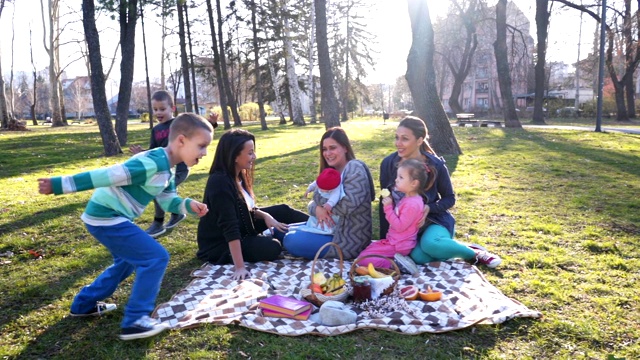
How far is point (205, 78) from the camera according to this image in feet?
107

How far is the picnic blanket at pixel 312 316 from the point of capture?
11.1 ft

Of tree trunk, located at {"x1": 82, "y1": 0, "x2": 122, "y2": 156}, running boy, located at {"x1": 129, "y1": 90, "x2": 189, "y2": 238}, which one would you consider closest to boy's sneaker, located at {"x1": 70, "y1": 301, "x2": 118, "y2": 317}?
running boy, located at {"x1": 129, "y1": 90, "x2": 189, "y2": 238}

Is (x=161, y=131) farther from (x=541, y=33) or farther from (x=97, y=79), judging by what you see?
(x=541, y=33)

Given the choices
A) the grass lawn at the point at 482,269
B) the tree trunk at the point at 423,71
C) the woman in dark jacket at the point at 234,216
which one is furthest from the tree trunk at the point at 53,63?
the woman in dark jacket at the point at 234,216

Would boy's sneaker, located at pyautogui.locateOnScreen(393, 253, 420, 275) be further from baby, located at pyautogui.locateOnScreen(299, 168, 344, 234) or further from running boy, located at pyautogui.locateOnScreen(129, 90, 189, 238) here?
running boy, located at pyautogui.locateOnScreen(129, 90, 189, 238)

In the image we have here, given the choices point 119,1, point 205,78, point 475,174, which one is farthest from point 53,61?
point 475,174

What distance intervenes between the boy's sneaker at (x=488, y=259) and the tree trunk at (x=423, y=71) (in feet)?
23.6

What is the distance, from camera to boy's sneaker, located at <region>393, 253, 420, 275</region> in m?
4.42

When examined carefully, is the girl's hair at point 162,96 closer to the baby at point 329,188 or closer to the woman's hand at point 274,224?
the woman's hand at point 274,224

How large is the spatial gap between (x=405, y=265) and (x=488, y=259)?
0.88 meters

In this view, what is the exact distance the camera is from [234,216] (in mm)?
4344

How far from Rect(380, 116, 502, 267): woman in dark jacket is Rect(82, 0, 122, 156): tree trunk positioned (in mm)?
10957

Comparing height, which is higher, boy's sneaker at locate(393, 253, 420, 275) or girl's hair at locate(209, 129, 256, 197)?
girl's hair at locate(209, 129, 256, 197)

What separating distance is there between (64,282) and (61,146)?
14620 mm
